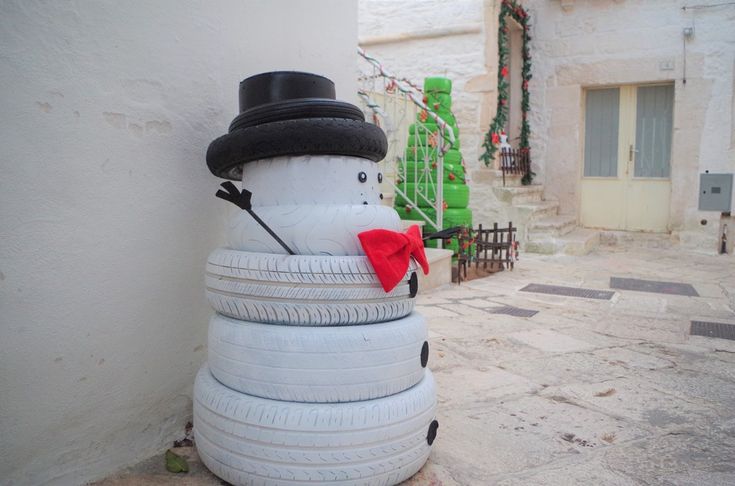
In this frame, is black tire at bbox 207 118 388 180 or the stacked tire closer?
black tire at bbox 207 118 388 180

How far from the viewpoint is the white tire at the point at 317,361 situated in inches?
62.1

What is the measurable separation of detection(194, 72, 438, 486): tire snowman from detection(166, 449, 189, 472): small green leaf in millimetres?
94

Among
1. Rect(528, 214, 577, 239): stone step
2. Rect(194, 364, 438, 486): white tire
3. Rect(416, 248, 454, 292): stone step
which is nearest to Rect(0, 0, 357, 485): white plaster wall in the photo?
Rect(194, 364, 438, 486): white tire

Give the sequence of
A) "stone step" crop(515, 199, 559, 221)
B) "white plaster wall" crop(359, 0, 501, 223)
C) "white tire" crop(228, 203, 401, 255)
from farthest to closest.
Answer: "white plaster wall" crop(359, 0, 501, 223), "stone step" crop(515, 199, 559, 221), "white tire" crop(228, 203, 401, 255)

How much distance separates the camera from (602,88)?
8.48 metres

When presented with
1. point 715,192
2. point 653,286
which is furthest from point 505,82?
point 653,286

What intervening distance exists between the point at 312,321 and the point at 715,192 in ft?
25.8

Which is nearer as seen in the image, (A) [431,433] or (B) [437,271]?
(A) [431,433]

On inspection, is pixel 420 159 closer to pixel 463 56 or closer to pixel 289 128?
pixel 463 56

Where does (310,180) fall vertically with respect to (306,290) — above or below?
above

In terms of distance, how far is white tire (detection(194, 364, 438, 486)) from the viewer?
1.54 metres

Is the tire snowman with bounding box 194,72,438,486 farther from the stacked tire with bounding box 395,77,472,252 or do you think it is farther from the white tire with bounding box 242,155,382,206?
the stacked tire with bounding box 395,77,472,252

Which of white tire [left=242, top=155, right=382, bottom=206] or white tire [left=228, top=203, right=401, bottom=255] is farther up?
white tire [left=242, top=155, right=382, bottom=206]

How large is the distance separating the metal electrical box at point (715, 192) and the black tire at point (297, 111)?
7601mm
